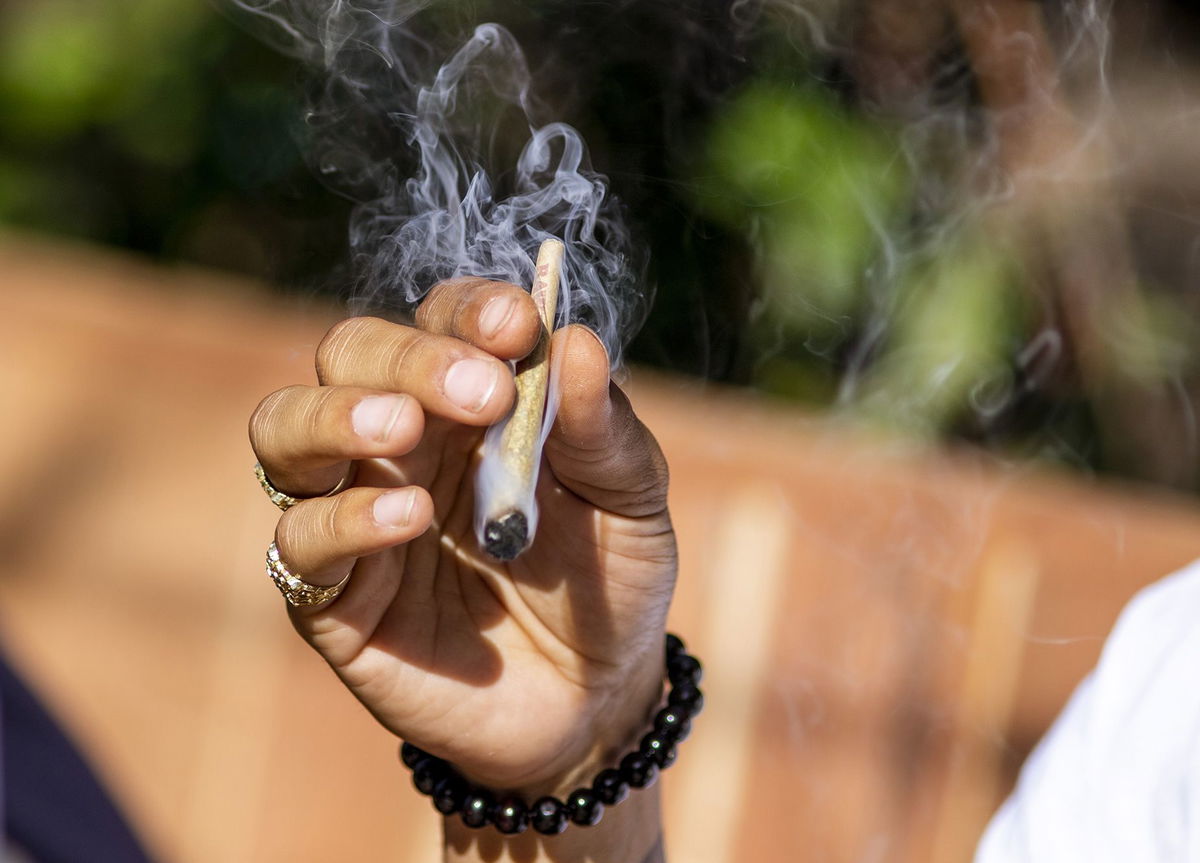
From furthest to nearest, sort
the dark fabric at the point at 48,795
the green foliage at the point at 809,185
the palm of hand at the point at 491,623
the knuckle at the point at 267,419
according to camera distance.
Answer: the green foliage at the point at 809,185
the dark fabric at the point at 48,795
the palm of hand at the point at 491,623
the knuckle at the point at 267,419

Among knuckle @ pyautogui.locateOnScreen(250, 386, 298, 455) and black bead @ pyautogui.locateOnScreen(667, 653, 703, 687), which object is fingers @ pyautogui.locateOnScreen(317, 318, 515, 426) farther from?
black bead @ pyautogui.locateOnScreen(667, 653, 703, 687)

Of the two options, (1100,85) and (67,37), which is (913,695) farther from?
(67,37)

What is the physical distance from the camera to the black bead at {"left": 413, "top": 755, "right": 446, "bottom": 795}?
47.5 inches

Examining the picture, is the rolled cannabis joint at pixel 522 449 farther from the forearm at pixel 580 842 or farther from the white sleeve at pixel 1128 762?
the white sleeve at pixel 1128 762

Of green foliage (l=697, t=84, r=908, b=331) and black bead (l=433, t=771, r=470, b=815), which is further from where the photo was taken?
green foliage (l=697, t=84, r=908, b=331)

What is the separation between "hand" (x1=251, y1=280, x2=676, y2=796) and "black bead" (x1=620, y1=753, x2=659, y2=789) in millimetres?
44

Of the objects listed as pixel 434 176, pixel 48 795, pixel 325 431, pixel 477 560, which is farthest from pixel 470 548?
pixel 48 795

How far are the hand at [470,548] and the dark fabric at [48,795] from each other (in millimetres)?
1108

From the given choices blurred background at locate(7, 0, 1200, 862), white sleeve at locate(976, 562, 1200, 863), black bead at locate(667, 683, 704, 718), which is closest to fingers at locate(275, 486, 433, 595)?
black bead at locate(667, 683, 704, 718)

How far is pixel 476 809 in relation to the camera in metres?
1.18

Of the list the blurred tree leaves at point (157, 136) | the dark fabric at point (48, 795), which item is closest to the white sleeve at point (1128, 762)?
the dark fabric at point (48, 795)

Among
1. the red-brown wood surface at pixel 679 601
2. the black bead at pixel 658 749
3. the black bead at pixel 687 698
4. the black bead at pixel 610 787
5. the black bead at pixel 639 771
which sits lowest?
the red-brown wood surface at pixel 679 601

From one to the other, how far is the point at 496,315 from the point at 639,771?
56 centimetres

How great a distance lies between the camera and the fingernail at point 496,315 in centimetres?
→ 89
